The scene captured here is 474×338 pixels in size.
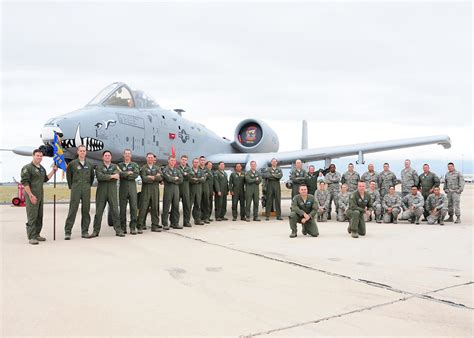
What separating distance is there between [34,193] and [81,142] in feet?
6.78

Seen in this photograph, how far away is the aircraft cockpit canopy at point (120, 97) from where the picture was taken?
919cm

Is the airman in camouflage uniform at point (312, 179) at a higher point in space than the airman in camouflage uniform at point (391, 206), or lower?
higher

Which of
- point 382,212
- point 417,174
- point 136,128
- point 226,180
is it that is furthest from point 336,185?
point 136,128

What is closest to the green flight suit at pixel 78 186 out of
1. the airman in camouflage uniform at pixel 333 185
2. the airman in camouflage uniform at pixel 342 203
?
the airman in camouflage uniform at pixel 342 203

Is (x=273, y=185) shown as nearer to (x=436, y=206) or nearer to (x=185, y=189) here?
(x=185, y=189)

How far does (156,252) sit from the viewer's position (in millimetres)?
5387

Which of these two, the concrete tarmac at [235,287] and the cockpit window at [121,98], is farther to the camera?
the cockpit window at [121,98]

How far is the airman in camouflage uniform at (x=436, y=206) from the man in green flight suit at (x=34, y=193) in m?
8.39

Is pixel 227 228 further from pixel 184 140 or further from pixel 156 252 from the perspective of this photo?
pixel 184 140

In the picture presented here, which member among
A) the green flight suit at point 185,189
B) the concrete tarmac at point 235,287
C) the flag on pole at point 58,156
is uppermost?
the flag on pole at point 58,156

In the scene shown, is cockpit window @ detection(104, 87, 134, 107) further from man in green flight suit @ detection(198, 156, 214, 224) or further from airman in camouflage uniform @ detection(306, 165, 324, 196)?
airman in camouflage uniform @ detection(306, 165, 324, 196)

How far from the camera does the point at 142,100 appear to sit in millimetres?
10141

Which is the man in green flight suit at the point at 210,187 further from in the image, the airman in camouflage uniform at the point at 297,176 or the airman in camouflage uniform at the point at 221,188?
the airman in camouflage uniform at the point at 297,176

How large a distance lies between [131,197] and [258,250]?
2844 millimetres
